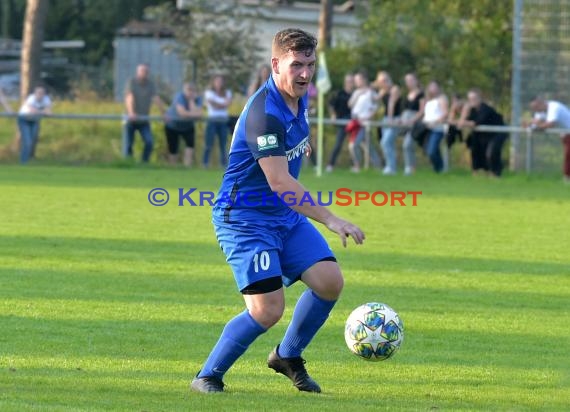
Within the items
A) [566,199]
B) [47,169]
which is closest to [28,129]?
[47,169]

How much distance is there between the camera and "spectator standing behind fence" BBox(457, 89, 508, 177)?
25375 mm

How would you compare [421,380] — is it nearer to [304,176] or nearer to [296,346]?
[296,346]

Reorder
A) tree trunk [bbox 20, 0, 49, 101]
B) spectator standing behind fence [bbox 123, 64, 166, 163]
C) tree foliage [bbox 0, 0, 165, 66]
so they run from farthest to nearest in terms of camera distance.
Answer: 1. tree foliage [bbox 0, 0, 165, 66]
2. tree trunk [bbox 20, 0, 49, 101]
3. spectator standing behind fence [bbox 123, 64, 166, 163]

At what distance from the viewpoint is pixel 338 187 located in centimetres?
2225

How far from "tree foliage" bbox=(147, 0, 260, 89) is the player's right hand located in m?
29.4

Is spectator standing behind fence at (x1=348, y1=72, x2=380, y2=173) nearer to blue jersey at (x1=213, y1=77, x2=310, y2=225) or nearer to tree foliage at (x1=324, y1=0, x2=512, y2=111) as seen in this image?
tree foliage at (x1=324, y1=0, x2=512, y2=111)

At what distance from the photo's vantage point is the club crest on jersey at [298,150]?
681cm

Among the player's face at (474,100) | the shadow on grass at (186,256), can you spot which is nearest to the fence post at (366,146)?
the player's face at (474,100)

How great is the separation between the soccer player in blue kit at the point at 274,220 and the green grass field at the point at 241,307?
331 mm

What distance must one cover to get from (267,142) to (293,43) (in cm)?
52

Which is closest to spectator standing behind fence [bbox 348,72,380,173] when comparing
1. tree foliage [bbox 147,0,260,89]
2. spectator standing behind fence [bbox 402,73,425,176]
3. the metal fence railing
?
the metal fence railing

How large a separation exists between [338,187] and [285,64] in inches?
618

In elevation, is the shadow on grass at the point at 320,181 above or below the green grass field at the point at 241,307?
below

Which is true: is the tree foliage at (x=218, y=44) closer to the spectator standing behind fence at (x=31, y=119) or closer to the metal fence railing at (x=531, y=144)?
the spectator standing behind fence at (x=31, y=119)
